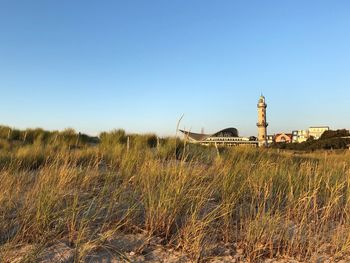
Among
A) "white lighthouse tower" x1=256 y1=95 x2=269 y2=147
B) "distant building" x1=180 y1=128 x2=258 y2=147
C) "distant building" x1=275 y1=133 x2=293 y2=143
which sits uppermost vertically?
"white lighthouse tower" x1=256 y1=95 x2=269 y2=147

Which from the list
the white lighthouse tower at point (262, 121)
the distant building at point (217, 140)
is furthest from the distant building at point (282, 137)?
the distant building at point (217, 140)

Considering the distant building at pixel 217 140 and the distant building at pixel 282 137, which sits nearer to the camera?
the distant building at pixel 217 140

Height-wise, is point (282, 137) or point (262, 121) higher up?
point (262, 121)

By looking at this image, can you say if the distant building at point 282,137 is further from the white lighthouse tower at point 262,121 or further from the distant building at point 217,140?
the distant building at point 217,140

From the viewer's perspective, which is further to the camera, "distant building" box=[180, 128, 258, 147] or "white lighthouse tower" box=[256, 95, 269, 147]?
"white lighthouse tower" box=[256, 95, 269, 147]

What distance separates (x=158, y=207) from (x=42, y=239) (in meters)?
1.00

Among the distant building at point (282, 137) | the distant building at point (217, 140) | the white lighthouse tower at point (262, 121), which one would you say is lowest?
the distant building at point (217, 140)

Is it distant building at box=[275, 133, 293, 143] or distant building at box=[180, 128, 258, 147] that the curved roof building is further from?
distant building at box=[275, 133, 293, 143]

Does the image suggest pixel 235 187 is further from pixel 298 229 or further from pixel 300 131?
pixel 300 131

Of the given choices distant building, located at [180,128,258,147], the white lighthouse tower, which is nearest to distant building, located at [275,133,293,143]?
the white lighthouse tower

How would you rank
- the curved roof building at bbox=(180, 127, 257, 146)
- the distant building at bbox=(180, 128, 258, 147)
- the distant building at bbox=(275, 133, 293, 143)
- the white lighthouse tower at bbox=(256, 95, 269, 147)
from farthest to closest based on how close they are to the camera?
1. the distant building at bbox=(275, 133, 293, 143)
2. the white lighthouse tower at bbox=(256, 95, 269, 147)
3. the distant building at bbox=(180, 128, 258, 147)
4. the curved roof building at bbox=(180, 127, 257, 146)

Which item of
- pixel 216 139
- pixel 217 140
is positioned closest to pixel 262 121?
pixel 217 140

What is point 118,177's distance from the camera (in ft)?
16.7

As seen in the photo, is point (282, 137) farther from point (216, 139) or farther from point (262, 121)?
point (216, 139)
